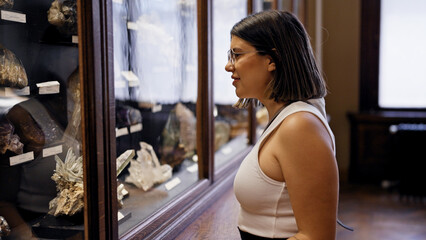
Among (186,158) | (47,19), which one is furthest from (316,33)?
(47,19)

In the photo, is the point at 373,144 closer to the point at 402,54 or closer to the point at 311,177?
the point at 402,54

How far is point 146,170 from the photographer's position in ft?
7.07

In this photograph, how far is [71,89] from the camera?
1.42 metres

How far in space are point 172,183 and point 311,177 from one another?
1191 mm

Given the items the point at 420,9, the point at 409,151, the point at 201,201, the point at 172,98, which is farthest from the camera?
the point at 420,9

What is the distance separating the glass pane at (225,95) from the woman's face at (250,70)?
126 cm

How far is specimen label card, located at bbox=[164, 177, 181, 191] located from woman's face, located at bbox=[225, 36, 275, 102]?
0.93 m

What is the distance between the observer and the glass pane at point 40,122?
1341 mm

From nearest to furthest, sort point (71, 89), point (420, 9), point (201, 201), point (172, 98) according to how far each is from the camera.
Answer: point (71, 89), point (201, 201), point (172, 98), point (420, 9)

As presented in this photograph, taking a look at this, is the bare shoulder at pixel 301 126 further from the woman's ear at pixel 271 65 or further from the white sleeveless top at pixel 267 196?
the woman's ear at pixel 271 65

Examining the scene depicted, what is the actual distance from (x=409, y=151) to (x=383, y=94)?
1.05 meters

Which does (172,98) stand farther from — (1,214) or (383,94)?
(383,94)

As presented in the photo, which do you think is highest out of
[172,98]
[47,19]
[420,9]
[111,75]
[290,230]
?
[420,9]

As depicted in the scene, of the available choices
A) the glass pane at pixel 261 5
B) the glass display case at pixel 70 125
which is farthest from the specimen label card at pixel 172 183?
the glass pane at pixel 261 5
